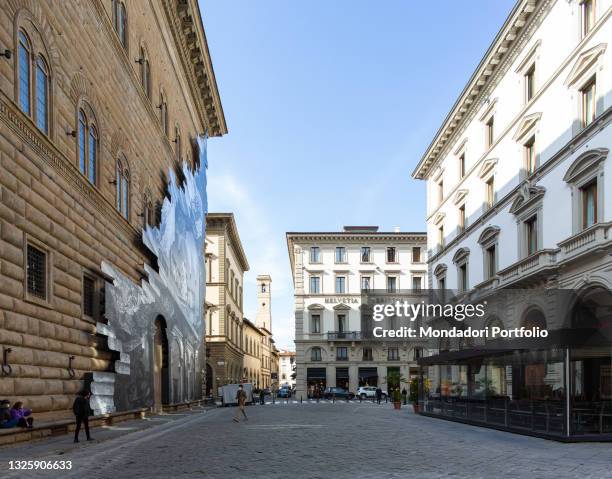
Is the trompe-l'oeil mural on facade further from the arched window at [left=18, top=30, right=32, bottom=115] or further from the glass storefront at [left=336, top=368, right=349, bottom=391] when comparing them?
the glass storefront at [left=336, top=368, right=349, bottom=391]

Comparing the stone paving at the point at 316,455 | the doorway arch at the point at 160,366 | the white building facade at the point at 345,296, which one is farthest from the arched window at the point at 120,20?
the white building facade at the point at 345,296

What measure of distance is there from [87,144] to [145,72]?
352 inches

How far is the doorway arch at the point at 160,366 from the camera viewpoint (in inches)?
1171

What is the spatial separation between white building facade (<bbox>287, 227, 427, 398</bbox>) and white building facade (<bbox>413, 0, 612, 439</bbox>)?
100 feet

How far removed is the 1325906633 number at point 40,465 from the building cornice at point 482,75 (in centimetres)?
2502

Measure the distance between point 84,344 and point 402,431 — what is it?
31.7 ft

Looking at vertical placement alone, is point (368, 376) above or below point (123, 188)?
below

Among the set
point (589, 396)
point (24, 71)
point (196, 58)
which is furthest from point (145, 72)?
point (589, 396)

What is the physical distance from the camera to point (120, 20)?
24391 mm

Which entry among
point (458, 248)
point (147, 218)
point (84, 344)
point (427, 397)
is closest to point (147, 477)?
point (84, 344)

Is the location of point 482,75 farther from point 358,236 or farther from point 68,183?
point 358,236

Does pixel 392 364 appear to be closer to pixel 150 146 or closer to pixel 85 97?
pixel 150 146

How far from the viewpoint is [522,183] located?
30359 millimetres

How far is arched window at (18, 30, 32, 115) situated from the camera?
15.4 meters
